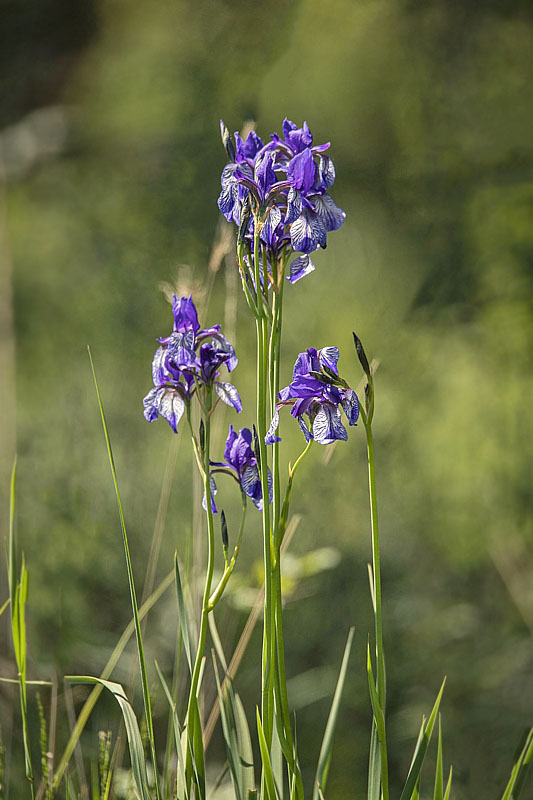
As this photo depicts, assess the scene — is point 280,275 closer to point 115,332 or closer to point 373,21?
point 115,332

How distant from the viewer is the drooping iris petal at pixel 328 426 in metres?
0.50

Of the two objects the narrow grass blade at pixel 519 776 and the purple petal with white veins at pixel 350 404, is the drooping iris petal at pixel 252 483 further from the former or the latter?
the narrow grass blade at pixel 519 776

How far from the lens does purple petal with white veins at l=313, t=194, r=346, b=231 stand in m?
0.53

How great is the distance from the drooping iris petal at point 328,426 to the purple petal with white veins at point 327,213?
0.14m

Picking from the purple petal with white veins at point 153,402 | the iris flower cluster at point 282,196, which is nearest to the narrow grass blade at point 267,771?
the purple petal with white veins at point 153,402

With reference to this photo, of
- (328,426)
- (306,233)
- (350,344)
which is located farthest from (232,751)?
(350,344)

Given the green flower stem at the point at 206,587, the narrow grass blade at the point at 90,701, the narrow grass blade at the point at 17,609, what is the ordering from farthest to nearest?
1. the narrow grass blade at the point at 90,701
2. the narrow grass blade at the point at 17,609
3. the green flower stem at the point at 206,587

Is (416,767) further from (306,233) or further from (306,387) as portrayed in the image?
(306,233)

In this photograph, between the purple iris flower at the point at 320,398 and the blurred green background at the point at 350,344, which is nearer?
the purple iris flower at the point at 320,398

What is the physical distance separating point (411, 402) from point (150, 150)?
86cm

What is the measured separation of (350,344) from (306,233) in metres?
1.05

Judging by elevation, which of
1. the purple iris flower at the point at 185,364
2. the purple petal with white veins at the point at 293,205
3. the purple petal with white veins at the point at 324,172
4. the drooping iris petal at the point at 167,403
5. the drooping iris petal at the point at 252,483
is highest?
the purple petal with white veins at the point at 324,172

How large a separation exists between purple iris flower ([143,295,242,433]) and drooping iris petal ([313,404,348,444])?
0.22 ft

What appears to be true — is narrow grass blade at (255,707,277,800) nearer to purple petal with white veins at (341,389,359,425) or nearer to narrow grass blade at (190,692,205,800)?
narrow grass blade at (190,692,205,800)
